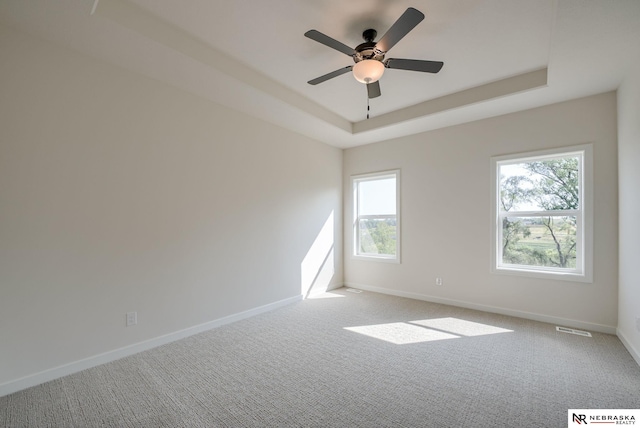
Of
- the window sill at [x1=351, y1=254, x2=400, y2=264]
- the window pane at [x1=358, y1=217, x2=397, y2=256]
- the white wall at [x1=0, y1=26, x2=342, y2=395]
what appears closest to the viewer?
the white wall at [x1=0, y1=26, x2=342, y2=395]

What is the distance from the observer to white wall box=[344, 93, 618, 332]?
10.3 ft

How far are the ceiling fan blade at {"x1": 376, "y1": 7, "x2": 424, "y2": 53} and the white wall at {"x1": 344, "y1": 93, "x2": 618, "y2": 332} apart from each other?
240 cm

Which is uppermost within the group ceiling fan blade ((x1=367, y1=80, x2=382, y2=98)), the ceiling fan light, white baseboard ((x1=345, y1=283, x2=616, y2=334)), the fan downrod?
the fan downrod

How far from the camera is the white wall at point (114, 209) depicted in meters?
2.14

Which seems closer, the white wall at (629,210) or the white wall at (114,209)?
the white wall at (114,209)

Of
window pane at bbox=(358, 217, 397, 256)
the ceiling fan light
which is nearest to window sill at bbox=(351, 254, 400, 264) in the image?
window pane at bbox=(358, 217, 397, 256)

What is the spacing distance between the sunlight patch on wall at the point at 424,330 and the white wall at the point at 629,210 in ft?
3.22

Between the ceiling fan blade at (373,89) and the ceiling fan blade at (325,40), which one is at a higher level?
the ceiling fan blade at (325,40)

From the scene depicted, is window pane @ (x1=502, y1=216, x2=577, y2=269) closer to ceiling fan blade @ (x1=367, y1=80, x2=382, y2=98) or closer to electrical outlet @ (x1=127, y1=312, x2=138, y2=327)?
ceiling fan blade @ (x1=367, y1=80, x2=382, y2=98)

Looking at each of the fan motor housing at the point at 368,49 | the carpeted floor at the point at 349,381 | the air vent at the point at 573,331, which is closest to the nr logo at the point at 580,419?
the carpeted floor at the point at 349,381

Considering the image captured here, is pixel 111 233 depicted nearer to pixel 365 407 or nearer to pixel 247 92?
pixel 247 92

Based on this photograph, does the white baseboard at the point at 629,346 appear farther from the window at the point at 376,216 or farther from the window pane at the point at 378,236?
the window pane at the point at 378,236

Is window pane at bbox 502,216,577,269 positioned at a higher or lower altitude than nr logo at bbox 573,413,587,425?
higher

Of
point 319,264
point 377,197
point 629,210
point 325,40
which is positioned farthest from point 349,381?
point 377,197
